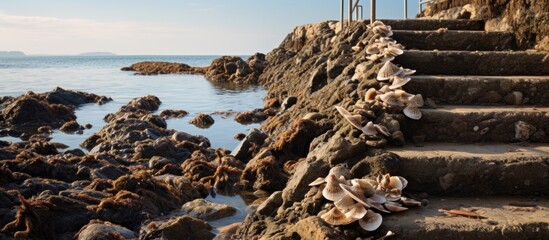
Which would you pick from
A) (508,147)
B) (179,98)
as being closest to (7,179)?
(508,147)

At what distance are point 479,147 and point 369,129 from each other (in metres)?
0.84

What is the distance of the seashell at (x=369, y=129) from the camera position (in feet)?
11.8

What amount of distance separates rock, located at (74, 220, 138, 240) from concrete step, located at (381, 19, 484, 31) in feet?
14.0

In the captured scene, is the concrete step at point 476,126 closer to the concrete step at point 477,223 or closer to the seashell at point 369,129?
the seashell at point 369,129

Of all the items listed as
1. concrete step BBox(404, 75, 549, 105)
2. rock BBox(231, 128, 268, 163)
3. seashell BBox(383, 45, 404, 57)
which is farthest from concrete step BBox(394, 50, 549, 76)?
rock BBox(231, 128, 268, 163)

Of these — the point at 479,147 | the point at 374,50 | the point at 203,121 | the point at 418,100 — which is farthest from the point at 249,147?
the point at 203,121

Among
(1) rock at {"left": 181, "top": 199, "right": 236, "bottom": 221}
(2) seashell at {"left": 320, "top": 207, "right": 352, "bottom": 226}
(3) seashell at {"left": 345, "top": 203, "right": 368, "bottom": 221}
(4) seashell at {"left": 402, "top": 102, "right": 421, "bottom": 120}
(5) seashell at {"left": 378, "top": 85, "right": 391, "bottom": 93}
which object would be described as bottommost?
(1) rock at {"left": 181, "top": 199, "right": 236, "bottom": 221}

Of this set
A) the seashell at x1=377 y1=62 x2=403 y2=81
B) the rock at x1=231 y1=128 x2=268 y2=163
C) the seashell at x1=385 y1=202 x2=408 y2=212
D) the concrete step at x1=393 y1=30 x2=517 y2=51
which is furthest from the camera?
the rock at x1=231 y1=128 x2=268 y2=163

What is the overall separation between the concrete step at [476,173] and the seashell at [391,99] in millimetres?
668

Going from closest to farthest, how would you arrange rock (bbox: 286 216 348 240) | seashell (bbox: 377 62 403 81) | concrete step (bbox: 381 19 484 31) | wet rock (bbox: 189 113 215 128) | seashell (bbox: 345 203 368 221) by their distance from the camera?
rock (bbox: 286 216 348 240) → seashell (bbox: 345 203 368 221) → seashell (bbox: 377 62 403 81) → concrete step (bbox: 381 19 484 31) → wet rock (bbox: 189 113 215 128)

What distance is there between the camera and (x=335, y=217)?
276cm

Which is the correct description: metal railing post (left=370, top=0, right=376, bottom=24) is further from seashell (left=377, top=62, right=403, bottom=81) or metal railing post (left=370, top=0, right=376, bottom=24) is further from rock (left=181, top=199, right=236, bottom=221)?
rock (left=181, top=199, right=236, bottom=221)

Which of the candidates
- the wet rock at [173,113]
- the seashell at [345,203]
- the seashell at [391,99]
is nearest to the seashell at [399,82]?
the seashell at [391,99]

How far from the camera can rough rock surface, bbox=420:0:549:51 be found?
5023 mm
